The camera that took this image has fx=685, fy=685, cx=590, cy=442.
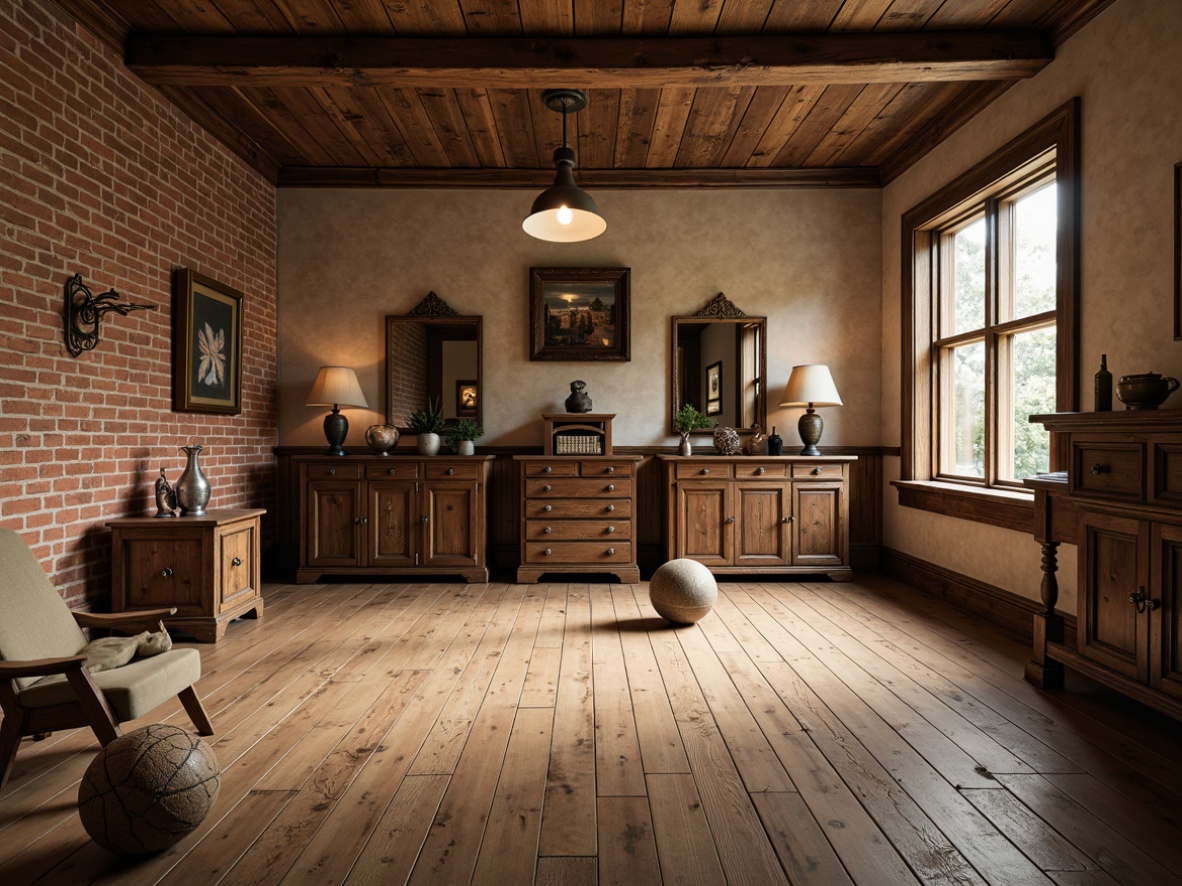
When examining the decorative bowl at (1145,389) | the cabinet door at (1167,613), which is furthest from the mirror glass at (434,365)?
the cabinet door at (1167,613)

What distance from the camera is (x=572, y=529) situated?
17.6 feet

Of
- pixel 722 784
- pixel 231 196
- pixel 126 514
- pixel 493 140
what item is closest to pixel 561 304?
pixel 493 140

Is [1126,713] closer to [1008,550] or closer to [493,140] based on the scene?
[1008,550]

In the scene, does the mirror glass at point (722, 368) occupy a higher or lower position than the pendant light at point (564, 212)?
lower

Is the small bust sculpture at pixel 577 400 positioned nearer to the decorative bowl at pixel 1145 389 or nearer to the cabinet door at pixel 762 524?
the cabinet door at pixel 762 524

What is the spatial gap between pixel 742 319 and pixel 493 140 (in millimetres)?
2489

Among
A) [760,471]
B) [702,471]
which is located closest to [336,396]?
[702,471]

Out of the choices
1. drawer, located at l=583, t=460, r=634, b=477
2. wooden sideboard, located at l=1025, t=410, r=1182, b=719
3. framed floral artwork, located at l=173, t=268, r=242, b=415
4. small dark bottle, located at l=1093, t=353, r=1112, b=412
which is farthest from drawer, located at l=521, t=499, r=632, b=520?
small dark bottle, located at l=1093, t=353, r=1112, b=412

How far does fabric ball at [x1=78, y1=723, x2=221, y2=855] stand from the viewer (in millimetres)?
1731

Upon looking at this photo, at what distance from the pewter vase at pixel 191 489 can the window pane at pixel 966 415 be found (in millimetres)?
4969

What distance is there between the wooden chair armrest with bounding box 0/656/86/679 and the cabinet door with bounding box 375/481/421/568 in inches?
129

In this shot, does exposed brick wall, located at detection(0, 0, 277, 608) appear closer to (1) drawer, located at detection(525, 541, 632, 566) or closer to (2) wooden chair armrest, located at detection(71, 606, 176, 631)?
(2) wooden chair armrest, located at detection(71, 606, 176, 631)

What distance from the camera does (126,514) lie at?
396 centimetres

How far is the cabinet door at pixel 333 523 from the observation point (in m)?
5.32
